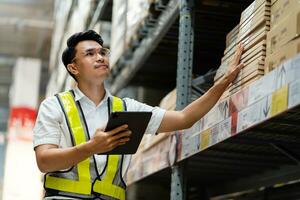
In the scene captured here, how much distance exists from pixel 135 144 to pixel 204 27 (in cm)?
171

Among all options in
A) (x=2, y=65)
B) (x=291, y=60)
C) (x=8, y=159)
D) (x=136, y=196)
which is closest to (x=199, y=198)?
(x=136, y=196)

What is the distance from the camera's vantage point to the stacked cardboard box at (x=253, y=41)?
7.73 ft

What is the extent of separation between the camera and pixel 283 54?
213cm

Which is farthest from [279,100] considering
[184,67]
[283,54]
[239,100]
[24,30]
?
[24,30]

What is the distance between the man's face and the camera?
2502mm

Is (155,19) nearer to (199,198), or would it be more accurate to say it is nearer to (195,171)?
(195,171)

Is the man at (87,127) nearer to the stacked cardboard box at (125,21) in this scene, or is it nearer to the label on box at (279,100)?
the label on box at (279,100)

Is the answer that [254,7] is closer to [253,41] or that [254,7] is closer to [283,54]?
[253,41]

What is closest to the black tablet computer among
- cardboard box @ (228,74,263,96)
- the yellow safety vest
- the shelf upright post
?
the yellow safety vest

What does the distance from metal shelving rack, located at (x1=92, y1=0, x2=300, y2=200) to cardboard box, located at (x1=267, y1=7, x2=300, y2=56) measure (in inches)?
9.6

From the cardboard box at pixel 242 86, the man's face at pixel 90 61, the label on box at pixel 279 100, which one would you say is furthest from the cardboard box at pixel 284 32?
the man's face at pixel 90 61

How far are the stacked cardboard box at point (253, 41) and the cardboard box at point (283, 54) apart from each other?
0.07m

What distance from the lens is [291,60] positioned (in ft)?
6.18

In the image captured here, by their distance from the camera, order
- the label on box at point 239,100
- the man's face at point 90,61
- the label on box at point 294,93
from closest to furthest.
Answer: the label on box at point 294,93, the label on box at point 239,100, the man's face at point 90,61
